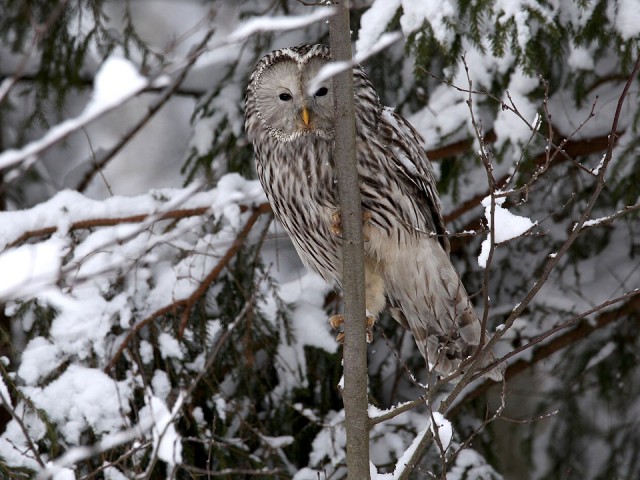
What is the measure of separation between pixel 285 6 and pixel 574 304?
2026 mm

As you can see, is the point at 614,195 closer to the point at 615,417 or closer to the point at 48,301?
the point at 615,417

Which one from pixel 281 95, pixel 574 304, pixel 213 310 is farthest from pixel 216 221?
pixel 574 304

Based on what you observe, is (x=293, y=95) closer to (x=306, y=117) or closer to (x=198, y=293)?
(x=306, y=117)

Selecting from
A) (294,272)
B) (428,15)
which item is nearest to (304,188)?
(428,15)

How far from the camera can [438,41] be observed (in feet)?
11.5

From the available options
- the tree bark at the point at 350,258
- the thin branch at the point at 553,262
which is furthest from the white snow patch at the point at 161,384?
the thin branch at the point at 553,262

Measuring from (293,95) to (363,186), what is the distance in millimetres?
427

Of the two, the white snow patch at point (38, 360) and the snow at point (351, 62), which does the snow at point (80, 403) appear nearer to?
the white snow patch at point (38, 360)

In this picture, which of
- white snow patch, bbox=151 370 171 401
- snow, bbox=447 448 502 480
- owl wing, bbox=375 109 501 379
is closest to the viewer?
owl wing, bbox=375 109 501 379

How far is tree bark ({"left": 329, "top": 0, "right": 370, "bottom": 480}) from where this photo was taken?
7.81ft

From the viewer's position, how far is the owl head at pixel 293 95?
3211 millimetres

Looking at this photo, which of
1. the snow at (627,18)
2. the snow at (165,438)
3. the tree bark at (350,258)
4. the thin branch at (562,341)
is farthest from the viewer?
the thin branch at (562,341)

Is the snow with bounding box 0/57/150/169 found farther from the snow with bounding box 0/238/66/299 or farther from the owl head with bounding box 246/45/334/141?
the owl head with bounding box 246/45/334/141

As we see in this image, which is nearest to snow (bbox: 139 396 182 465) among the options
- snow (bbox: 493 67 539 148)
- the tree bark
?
the tree bark
